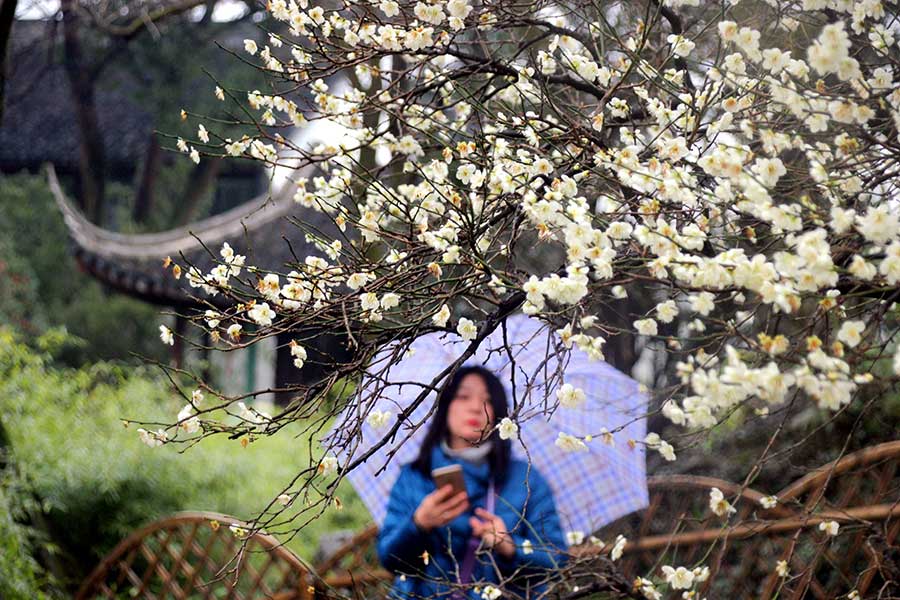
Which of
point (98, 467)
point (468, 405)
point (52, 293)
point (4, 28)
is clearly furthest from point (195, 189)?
point (468, 405)

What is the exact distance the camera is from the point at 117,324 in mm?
12016

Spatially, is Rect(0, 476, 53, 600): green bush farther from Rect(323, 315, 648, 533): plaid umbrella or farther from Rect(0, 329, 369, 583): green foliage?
Rect(323, 315, 648, 533): plaid umbrella

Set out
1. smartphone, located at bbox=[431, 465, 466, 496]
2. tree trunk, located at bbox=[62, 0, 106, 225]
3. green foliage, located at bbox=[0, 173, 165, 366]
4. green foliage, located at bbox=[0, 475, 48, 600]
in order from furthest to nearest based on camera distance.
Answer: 1. tree trunk, located at bbox=[62, 0, 106, 225]
2. green foliage, located at bbox=[0, 173, 165, 366]
3. green foliage, located at bbox=[0, 475, 48, 600]
4. smartphone, located at bbox=[431, 465, 466, 496]

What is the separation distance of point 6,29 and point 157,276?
374cm

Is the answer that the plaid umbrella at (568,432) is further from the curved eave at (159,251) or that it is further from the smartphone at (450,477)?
the curved eave at (159,251)

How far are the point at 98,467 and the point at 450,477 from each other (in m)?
2.31

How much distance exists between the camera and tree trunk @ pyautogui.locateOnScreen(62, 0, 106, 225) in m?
12.5

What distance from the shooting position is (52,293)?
41.7 feet

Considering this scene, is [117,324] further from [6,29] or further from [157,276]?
[6,29]

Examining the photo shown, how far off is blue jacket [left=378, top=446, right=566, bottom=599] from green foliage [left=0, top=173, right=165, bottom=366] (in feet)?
27.4

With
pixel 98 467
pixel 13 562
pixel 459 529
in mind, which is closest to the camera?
pixel 459 529

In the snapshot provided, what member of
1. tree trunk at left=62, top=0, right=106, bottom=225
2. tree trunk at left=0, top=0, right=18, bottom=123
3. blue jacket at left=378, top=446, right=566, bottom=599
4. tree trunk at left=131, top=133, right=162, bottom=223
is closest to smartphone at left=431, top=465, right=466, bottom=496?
blue jacket at left=378, top=446, right=566, bottom=599

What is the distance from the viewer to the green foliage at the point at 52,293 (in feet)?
38.9

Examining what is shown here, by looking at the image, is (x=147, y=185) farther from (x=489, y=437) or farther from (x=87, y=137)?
(x=489, y=437)
